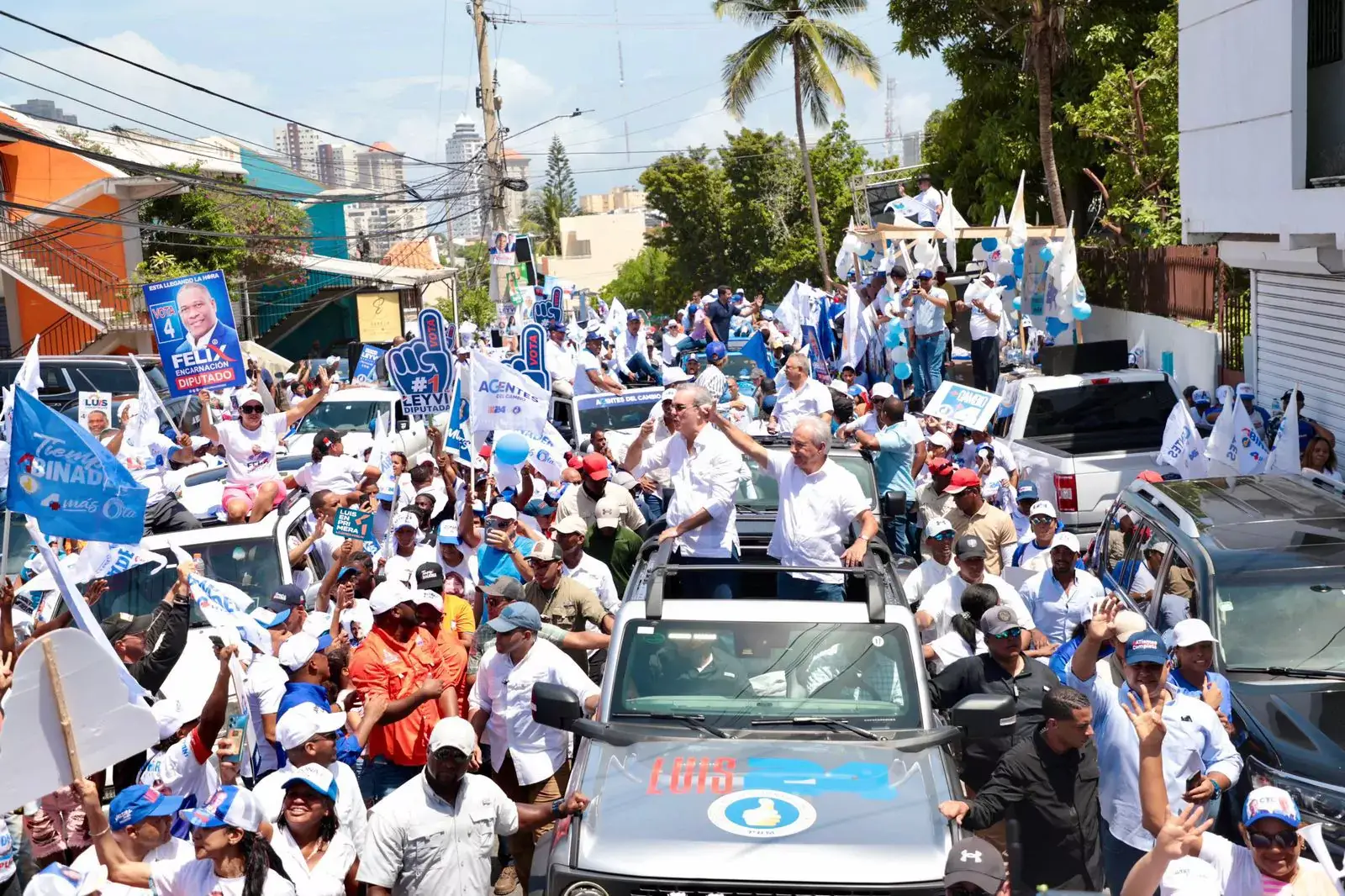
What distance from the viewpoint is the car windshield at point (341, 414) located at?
19.2m

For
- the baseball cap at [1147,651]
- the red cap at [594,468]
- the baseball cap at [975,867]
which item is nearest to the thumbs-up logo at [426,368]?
the red cap at [594,468]

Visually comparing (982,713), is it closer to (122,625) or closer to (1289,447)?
(122,625)

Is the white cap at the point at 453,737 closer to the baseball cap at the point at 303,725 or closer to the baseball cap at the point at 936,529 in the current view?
the baseball cap at the point at 303,725

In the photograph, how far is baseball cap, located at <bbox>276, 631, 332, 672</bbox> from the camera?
25.0 feet

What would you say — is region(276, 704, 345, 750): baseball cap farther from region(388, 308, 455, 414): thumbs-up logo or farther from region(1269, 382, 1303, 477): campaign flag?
region(388, 308, 455, 414): thumbs-up logo

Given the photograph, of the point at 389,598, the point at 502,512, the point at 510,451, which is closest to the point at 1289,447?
the point at 510,451

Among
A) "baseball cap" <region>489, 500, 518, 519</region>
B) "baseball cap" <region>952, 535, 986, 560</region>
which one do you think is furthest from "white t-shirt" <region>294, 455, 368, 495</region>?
"baseball cap" <region>952, 535, 986, 560</region>

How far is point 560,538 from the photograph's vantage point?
850 centimetres

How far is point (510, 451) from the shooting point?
37.7 feet

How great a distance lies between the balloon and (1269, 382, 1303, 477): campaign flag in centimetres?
588

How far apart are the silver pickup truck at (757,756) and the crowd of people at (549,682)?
0.24m

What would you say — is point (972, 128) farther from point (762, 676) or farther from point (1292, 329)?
point (762, 676)

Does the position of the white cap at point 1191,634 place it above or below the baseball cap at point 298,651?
above

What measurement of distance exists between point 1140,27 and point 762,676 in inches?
1046
